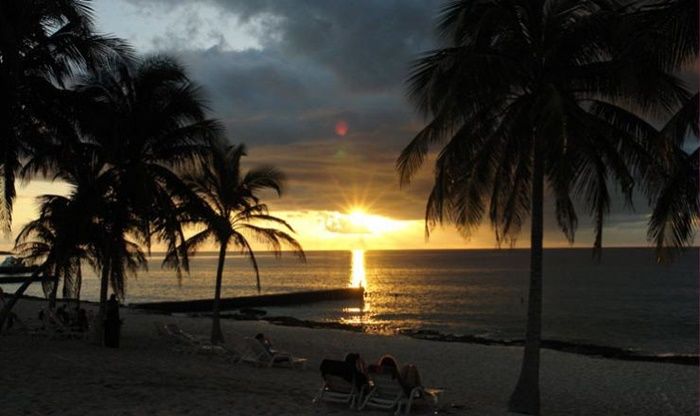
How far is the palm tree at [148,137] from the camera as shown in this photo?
61.2ft

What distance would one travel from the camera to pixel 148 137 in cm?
1942

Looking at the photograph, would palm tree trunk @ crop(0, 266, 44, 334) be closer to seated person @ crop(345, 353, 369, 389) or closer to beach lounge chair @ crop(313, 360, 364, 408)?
beach lounge chair @ crop(313, 360, 364, 408)

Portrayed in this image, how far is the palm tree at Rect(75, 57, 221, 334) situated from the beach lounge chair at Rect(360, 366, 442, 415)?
9.64 metres

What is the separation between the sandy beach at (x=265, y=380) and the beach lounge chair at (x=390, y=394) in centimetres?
22

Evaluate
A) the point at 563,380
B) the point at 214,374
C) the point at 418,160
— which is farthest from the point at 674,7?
the point at 563,380

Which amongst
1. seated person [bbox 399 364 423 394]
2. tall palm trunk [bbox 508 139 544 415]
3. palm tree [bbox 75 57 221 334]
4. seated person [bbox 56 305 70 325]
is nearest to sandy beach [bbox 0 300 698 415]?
tall palm trunk [bbox 508 139 544 415]

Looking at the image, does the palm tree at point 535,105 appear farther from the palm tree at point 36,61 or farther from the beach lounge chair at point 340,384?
the palm tree at point 36,61

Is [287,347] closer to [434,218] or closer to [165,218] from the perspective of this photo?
[165,218]

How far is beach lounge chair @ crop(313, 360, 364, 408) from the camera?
35.4 ft

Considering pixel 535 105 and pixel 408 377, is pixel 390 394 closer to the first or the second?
pixel 408 377

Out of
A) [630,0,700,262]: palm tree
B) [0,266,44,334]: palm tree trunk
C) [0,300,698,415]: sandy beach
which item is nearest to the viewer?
[630,0,700,262]: palm tree

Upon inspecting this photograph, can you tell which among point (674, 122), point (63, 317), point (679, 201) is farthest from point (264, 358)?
point (674, 122)

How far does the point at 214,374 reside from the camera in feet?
45.1

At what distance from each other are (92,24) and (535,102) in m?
10.2
